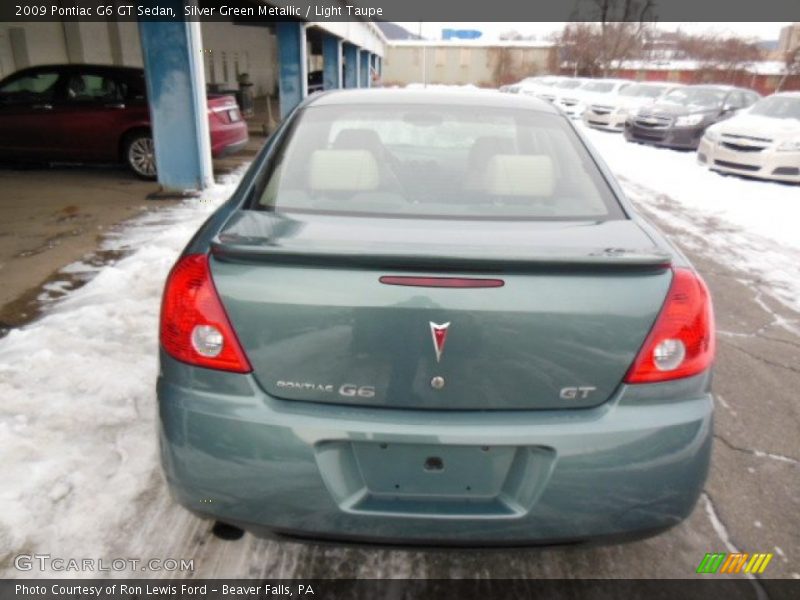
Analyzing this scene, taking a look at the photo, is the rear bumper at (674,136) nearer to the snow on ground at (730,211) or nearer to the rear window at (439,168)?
the snow on ground at (730,211)

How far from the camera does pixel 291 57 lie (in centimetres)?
1468

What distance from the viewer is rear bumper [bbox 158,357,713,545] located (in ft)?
5.35

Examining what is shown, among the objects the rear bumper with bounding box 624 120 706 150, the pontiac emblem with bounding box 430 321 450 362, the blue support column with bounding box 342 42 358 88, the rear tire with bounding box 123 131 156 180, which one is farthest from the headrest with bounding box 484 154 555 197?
the blue support column with bounding box 342 42 358 88

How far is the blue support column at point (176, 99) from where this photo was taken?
7.68 metres

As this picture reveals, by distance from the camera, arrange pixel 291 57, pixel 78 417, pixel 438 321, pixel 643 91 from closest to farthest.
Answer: pixel 438 321 → pixel 78 417 → pixel 291 57 → pixel 643 91

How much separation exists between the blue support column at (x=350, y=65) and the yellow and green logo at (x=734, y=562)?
2632 cm

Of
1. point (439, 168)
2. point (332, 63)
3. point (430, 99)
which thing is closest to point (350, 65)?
point (332, 63)

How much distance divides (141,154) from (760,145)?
10.2 metres

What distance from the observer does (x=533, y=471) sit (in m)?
1.64

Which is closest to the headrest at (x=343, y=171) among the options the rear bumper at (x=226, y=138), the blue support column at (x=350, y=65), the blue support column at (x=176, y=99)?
the blue support column at (x=176, y=99)

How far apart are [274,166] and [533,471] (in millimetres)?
1528

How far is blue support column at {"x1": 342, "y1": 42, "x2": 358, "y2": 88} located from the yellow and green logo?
26318mm

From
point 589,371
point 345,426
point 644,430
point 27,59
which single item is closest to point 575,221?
point 589,371

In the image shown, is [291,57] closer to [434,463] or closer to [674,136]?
[674,136]
